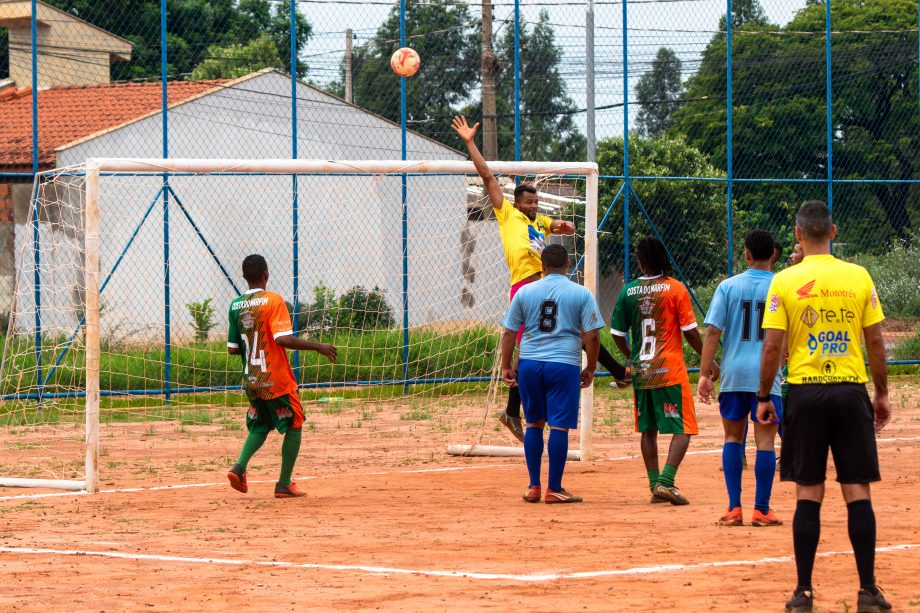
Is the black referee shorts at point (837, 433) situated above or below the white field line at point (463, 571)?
above

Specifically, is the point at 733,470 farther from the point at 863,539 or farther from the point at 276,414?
the point at 276,414

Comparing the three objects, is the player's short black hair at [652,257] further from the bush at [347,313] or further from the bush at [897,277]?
the bush at [897,277]

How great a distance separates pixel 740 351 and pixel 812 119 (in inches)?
726

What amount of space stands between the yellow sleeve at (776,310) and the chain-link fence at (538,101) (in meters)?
11.2

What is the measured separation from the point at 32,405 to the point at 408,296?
15.8 ft

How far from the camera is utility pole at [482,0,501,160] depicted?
20.8 meters

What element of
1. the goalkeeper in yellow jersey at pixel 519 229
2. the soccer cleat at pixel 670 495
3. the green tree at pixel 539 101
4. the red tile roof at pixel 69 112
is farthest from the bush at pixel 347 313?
the red tile roof at pixel 69 112

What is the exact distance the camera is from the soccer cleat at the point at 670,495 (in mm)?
9422

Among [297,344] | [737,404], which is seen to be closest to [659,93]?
[297,344]

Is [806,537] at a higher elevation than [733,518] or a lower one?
higher

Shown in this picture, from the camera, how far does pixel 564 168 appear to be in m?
12.3

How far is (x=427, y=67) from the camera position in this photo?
2039 centimetres

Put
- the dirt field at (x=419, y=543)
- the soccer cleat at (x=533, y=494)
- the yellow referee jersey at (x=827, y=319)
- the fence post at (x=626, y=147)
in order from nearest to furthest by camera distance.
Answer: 1. the yellow referee jersey at (x=827, y=319)
2. the dirt field at (x=419, y=543)
3. the soccer cleat at (x=533, y=494)
4. the fence post at (x=626, y=147)

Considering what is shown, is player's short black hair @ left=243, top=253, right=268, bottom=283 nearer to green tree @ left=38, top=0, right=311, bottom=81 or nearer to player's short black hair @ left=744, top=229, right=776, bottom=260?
player's short black hair @ left=744, top=229, right=776, bottom=260
